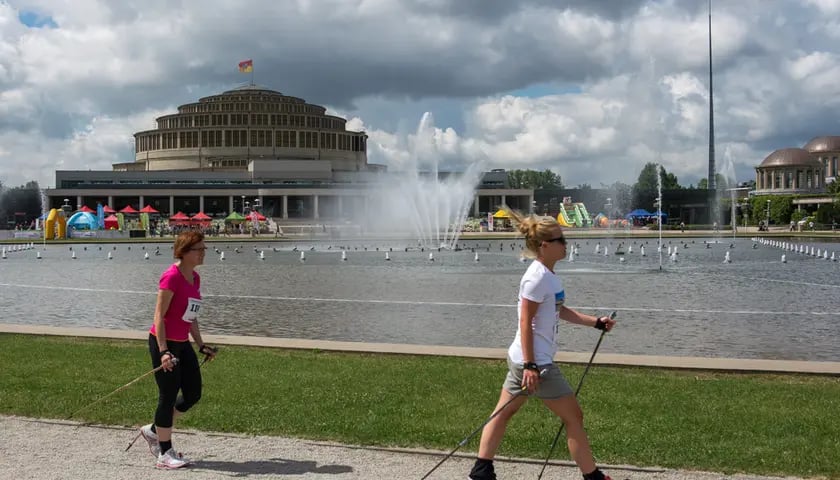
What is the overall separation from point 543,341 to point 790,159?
190 m

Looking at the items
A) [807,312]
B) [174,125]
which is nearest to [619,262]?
[807,312]

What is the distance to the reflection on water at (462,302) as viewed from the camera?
1533cm

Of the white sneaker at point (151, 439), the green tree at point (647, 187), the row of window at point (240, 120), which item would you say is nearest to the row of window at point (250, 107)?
the row of window at point (240, 120)

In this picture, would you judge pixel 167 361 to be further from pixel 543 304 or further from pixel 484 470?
pixel 543 304

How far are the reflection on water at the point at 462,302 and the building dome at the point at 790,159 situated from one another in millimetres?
150926

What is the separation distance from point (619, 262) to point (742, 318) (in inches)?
917

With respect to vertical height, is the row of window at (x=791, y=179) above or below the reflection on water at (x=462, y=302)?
above

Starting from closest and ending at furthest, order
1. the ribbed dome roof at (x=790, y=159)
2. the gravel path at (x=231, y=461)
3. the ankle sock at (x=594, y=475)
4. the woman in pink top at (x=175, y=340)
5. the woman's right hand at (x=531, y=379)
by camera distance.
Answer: the woman's right hand at (x=531, y=379) < the ankle sock at (x=594, y=475) < the gravel path at (x=231, y=461) < the woman in pink top at (x=175, y=340) < the ribbed dome roof at (x=790, y=159)

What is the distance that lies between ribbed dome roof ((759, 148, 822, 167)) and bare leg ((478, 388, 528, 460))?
189m

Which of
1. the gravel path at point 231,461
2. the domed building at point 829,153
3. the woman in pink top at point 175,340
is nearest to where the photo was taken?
the gravel path at point 231,461

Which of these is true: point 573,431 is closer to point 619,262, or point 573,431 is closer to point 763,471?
point 763,471

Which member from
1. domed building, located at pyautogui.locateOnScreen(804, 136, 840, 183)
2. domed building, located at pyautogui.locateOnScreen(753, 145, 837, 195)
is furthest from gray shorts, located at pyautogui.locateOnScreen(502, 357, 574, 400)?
domed building, located at pyautogui.locateOnScreen(804, 136, 840, 183)

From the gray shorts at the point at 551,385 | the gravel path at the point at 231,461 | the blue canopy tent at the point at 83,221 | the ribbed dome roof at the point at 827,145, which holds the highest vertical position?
the ribbed dome roof at the point at 827,145

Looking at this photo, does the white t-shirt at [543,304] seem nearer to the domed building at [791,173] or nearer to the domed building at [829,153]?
the domed building at [791,173]
